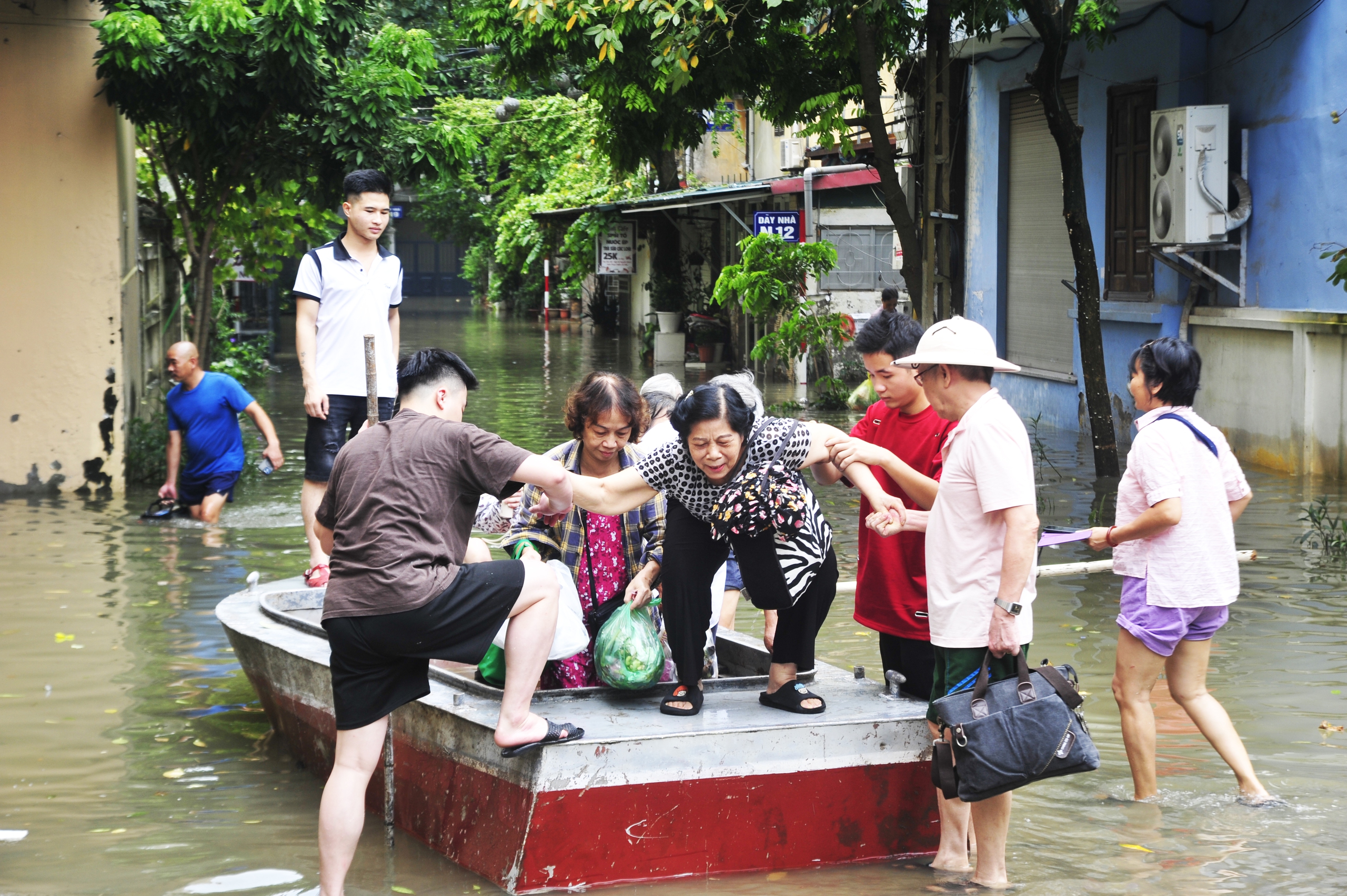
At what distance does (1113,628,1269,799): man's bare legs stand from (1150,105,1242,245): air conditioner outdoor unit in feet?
26.5

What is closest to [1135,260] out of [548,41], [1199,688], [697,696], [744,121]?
[548,41]

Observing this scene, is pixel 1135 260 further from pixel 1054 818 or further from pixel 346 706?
pixel 346 706

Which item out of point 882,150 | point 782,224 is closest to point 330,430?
point 882,150

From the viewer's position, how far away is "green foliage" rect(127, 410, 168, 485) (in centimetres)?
1153

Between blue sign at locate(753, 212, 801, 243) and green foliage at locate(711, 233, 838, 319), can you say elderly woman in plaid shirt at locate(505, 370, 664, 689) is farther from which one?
blue sign at locate(753, 212, 801, 243)

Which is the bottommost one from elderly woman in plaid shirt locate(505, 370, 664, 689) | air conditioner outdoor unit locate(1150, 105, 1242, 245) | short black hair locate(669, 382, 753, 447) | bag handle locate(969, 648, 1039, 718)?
bag handle locate(969, 648, 1039, 718)

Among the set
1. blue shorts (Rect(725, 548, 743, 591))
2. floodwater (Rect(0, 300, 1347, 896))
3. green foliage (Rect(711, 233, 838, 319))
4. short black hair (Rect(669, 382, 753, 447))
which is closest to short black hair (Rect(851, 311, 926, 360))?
short black hair (Rect(669, 382, 753, 447))

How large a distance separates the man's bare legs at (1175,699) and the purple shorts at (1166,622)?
0.10ft

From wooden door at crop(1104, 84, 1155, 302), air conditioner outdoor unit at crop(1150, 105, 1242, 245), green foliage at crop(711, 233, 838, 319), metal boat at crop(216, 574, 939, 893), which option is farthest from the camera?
green foliage at crop(711, 233, 838, 319)

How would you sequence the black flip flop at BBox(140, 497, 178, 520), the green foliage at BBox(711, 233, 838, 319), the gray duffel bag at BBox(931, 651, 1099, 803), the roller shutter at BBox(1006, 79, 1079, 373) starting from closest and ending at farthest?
1. the gray duffel bag at BBox(931, 651, 1099, 803)
2. the black flip flop at BBox(140, 497, 178, 520)
3. the roller shutter at BBox(1006, 79, 1079, 373)
4. the green foliage at BBox(711, 233, 838, 319)

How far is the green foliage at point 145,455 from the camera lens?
37.8ft

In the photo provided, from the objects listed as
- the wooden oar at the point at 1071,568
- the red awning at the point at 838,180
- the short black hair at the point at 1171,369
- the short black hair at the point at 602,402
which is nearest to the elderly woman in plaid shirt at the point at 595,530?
the short black hair at the point at 602,402

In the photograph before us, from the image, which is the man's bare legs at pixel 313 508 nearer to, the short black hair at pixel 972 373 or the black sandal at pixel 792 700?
the black sandal at pixel 792 700

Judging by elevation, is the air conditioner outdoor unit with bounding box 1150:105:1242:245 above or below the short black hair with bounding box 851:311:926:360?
above
